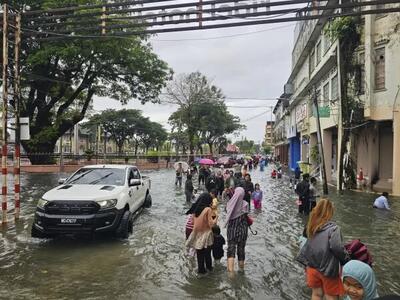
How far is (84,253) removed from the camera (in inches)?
346

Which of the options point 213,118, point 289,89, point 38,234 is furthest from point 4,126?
point 213,118

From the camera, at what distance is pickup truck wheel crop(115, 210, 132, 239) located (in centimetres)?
958

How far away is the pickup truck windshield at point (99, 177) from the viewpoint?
10.6 m

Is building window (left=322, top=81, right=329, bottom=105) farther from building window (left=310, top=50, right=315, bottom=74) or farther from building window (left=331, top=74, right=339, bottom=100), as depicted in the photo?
building window (left=310, top=50, right=315, bottom=74)

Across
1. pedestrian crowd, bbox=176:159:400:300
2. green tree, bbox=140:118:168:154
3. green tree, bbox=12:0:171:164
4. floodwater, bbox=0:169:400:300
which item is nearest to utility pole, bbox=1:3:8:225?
floodwater, bbox=0:169:400:300

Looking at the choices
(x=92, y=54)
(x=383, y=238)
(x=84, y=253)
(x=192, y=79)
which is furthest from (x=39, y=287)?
(x=192, y=79)

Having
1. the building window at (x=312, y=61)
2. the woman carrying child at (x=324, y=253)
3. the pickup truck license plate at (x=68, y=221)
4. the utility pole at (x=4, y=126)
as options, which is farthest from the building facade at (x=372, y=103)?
the woman carrying child at (x=324, y=253)

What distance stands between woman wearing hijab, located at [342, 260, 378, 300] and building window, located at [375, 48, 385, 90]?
19468mm

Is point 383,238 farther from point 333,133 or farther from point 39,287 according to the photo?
point 333,133

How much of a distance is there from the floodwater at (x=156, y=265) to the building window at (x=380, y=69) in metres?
10.0

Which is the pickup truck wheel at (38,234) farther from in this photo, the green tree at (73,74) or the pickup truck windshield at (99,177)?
the green tree at (73,74)

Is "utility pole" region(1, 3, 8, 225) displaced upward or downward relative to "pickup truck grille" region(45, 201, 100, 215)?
upward

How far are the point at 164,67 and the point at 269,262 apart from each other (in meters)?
27.5

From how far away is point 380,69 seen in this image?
21078 mm
